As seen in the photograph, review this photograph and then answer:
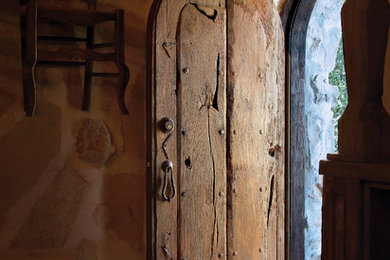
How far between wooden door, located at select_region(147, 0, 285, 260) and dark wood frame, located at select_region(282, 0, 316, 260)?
8 centimetres

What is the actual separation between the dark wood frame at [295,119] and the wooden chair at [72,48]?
2.49ft

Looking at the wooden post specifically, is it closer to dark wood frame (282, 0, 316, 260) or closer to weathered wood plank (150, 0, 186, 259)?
weathered wood plank (150, 0, 186, 259)

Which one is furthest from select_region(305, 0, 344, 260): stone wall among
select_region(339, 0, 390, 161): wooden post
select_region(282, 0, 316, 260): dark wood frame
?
select_region(339, 0, 390, 161): wooden post

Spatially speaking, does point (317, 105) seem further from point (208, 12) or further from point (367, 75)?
point (367, 75)

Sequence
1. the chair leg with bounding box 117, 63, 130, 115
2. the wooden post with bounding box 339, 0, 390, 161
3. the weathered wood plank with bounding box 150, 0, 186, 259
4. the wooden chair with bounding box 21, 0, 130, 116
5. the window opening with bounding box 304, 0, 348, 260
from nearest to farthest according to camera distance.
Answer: the wooden post with bounding box 339, 0, 390, 161 < the weathered wood plank with bounding box 150, 0, 186, 259 < the wooden chair with bounding box 21, 0, 130, 116 < the chair leg with bounding box 117, 63, 130, 115 < the window opening with bounding box 304, 0, 348, 260

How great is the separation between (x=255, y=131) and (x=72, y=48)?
856 millimetres

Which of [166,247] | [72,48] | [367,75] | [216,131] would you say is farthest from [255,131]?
[367,75]

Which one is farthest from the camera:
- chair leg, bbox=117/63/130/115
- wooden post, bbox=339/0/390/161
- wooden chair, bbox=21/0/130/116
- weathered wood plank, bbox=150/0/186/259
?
chair leg, bbox=117/63/130/115

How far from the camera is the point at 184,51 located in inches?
68.3

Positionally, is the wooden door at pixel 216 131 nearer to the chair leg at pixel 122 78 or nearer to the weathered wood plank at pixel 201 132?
the weathered wood plank at pixel 201 132

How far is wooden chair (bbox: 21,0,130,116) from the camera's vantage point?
5.81 feet

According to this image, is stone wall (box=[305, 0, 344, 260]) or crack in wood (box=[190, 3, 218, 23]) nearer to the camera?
crack in wood (box=[190, 3, 218, 23])

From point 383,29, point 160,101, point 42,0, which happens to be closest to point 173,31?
point 160,101

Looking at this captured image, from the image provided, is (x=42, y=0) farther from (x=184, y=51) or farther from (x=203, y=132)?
(x=203, y=132)
